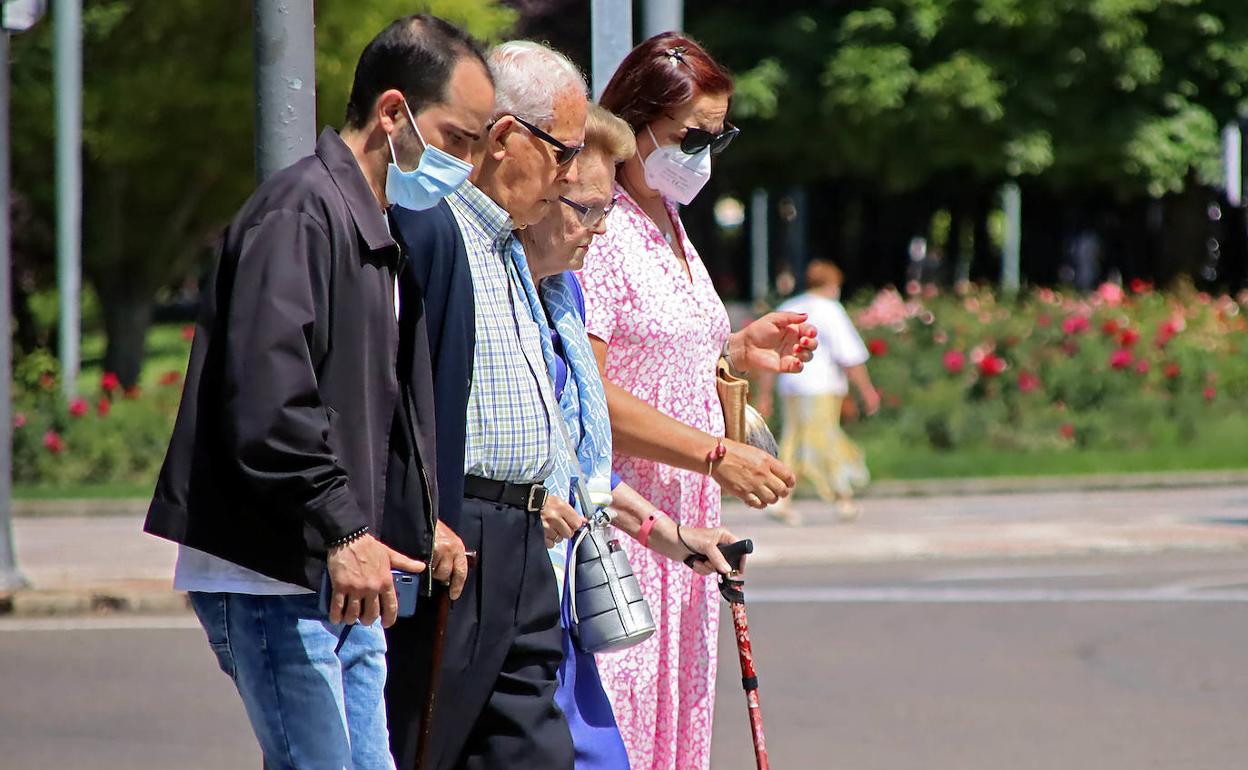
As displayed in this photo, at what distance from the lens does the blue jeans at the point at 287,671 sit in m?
3.37

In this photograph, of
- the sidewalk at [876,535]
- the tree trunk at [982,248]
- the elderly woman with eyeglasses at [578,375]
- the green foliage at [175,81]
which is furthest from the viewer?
the tree trunk at [982,248]

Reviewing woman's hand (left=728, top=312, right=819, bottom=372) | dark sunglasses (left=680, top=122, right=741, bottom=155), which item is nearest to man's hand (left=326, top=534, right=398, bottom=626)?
dark sunglasses (left=680, top=122, right=741, bottom=155)

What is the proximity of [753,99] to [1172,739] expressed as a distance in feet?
73.9

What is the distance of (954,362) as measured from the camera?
65.9 feet

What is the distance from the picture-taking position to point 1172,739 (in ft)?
24.4

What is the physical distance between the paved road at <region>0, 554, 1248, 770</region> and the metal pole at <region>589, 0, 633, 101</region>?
2.38m

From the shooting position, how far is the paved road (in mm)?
7305

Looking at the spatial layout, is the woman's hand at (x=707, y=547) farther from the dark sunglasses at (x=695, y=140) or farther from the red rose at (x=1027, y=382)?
the red rose at (x=1027, y=382)

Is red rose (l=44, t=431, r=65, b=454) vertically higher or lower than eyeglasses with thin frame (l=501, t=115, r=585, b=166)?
lower

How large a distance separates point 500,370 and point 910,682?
17.0 ft

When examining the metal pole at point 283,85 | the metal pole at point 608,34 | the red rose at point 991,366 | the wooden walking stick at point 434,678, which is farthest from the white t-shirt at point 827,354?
the wooden walking stick at point 434,678

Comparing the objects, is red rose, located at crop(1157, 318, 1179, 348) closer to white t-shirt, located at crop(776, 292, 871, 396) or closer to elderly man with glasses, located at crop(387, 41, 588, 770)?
white t-shirt, located at crop(776, 292, 871, 396)

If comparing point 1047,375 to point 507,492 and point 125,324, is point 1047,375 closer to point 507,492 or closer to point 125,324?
point 125,324

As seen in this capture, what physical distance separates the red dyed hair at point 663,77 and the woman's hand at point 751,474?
0.71 m
